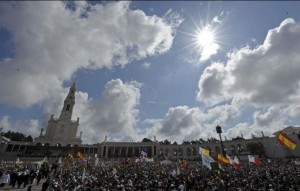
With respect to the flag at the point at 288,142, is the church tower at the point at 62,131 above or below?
above

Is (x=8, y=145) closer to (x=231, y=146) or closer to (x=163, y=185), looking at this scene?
(x=163, y=185)

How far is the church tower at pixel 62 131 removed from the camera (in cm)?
7954

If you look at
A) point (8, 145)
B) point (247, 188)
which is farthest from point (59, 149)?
point (247, 188)

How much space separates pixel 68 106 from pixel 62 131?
1207 centimetres

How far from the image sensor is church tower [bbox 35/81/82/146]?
79544 millimetres

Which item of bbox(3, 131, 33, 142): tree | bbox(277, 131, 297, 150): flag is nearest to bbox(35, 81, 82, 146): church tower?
bbox(3, 131, 33, 142): tree

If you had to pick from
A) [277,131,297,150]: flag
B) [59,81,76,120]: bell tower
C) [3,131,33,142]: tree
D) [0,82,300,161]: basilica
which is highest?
[59,81,76,120]: bell tower

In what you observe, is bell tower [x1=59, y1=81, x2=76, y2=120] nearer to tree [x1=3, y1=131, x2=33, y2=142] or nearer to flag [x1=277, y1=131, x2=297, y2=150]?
tree [x1=3, y1=131, x2=33, y2=142]

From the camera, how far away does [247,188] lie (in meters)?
16.2

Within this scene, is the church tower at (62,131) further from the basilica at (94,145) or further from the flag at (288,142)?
the flag at (288,142)

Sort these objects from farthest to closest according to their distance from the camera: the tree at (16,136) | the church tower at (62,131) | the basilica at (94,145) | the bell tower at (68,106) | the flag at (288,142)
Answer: the tree at (16,136)
the bell tower at (68,106)
the church tower at (62,131)
the basilica at (94,145)
the flag at (288,142)

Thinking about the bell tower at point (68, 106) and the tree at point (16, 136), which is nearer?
the bell tower at point (68, 106)

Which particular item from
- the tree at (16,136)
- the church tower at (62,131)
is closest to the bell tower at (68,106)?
the church tower at (62,131)

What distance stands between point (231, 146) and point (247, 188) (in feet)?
269
